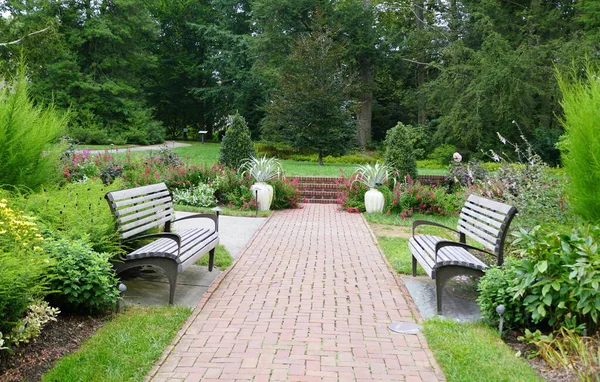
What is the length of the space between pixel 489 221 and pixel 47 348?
14.2ft

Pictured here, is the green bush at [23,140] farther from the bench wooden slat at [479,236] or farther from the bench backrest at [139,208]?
the bench wooden slat at [479,236]

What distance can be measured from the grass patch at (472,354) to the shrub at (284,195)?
8365 millimetres

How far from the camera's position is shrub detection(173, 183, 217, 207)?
11719 millimetres

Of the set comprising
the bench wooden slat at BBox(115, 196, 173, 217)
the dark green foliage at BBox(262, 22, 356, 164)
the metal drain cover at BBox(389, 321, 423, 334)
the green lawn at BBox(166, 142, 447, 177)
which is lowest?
the metal drain cover at BBox(389, 321, 423, 334)

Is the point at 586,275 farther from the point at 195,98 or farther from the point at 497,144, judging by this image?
the point at 195,98

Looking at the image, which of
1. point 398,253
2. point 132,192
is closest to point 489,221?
point 398,253

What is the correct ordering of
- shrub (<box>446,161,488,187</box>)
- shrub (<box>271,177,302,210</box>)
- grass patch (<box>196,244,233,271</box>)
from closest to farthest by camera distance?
grass patch (<box>196,244,233,271</box>)
shrub (<box>271,177,302,210</box>)
shrub (<box>446,161,488,187</box>)

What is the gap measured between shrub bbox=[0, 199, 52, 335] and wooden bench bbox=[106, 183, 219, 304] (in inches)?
48.0

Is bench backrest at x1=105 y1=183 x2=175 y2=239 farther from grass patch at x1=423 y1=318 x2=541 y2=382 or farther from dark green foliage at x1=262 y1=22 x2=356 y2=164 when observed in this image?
dark green foliage at x1=262 y1=22 x2=356 y2=164

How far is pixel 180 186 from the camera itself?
495 inches

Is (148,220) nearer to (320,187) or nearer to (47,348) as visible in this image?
(47,348)

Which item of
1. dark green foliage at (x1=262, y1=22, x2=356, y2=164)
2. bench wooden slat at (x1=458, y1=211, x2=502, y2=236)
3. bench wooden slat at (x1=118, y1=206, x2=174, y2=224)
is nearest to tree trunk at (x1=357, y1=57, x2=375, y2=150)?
dark green foliage at (x1=262, y1=22, x2=356, y2=164)

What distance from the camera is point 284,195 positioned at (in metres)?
12.6

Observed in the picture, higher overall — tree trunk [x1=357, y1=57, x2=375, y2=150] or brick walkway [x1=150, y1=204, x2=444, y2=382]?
tree trunk [x1=357, y1=57, x2=375, y2=150]
